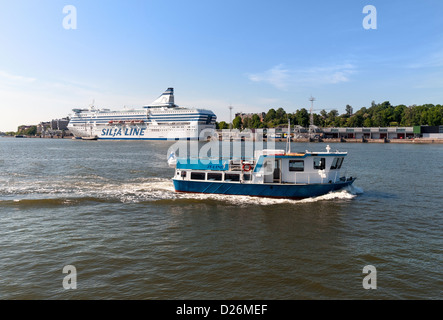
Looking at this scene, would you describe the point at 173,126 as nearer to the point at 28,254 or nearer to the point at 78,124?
the point at 78,124

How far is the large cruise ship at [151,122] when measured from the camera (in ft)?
489

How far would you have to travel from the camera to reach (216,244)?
51.3 ft

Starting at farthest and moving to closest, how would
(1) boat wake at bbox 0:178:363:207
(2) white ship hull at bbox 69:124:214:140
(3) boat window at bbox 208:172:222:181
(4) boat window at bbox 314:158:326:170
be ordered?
1. (2) white ship hull at bbox 69:124:214:140
2. (3) boat window at bbox 208:172:222:181
3. (4) boat window at bbox 314:158:326:170
4. (1) boat wake at bbox 0:178:363:207

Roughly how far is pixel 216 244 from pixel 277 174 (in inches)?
449

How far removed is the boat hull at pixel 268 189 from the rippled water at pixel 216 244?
705mm

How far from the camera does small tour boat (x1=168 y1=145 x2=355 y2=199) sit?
81.3ft

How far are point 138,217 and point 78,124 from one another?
561 ft

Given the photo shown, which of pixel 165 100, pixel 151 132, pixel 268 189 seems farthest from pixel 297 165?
pixel 165 100

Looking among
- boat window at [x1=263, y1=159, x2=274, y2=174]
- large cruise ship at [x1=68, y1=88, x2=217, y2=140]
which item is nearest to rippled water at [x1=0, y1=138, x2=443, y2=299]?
boat window at [x1=263, y1=159, x2=274, y2=174]

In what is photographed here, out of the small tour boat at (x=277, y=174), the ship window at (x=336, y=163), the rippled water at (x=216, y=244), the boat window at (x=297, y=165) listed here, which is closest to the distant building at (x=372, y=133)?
the rippled water at (x=216, y=244)

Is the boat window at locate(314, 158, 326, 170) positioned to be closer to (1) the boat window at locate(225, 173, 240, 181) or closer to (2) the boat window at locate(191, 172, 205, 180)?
(1) the boat window at locate(225, 173, 240, 181)

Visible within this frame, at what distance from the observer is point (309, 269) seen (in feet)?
42.5

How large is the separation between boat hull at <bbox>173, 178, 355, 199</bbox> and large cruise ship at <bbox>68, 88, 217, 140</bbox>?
123 meters
